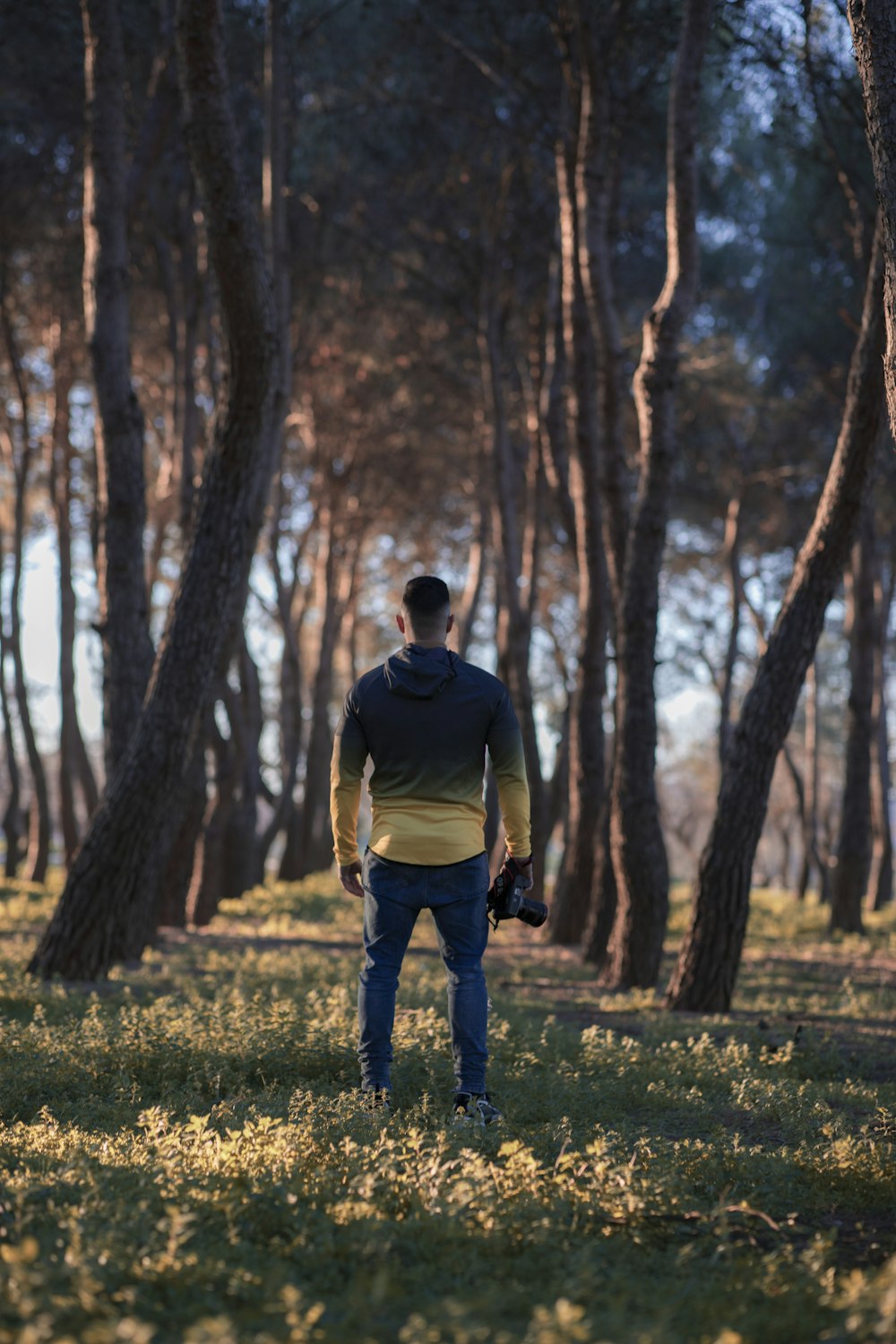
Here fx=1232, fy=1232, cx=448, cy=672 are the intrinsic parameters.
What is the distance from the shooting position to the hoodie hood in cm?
531

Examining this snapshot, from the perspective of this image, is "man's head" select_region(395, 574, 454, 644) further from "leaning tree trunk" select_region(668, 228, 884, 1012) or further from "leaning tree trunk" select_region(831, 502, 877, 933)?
"leaning tree trunk" select_region(831, 502, 877, 933)

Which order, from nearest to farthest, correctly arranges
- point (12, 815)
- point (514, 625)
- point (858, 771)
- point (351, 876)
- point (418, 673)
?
point (418, 673) → point (351, 876) → point (514, 625) → point (858, 771) → point (12, 815)

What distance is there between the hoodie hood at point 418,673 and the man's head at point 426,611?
6cm

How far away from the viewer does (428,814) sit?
207 inches

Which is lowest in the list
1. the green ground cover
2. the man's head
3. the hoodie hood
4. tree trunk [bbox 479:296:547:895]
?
the green ground cover

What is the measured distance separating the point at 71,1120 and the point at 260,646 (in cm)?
3265

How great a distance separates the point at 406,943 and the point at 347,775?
77cm

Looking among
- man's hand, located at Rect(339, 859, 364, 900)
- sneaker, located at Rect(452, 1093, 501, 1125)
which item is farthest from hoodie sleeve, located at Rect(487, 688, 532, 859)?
sneaker, located at Rect(452, 1093, 501, 1125)

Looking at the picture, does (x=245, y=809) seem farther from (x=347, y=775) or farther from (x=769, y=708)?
(x=347, y=775)

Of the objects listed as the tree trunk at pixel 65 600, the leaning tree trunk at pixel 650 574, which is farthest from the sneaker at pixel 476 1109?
the tree trunk at pixel 65 600

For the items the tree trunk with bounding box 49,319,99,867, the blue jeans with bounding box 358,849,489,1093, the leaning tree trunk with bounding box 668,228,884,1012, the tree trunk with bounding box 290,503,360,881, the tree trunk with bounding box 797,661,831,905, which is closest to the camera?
the blue jeans with bounding box 358,849,489,1093

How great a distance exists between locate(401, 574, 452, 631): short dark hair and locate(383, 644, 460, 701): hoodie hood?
11 cm

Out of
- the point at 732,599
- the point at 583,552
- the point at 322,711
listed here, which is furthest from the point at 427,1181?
the point at 322,711

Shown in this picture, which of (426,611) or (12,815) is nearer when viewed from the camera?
(426,611)
